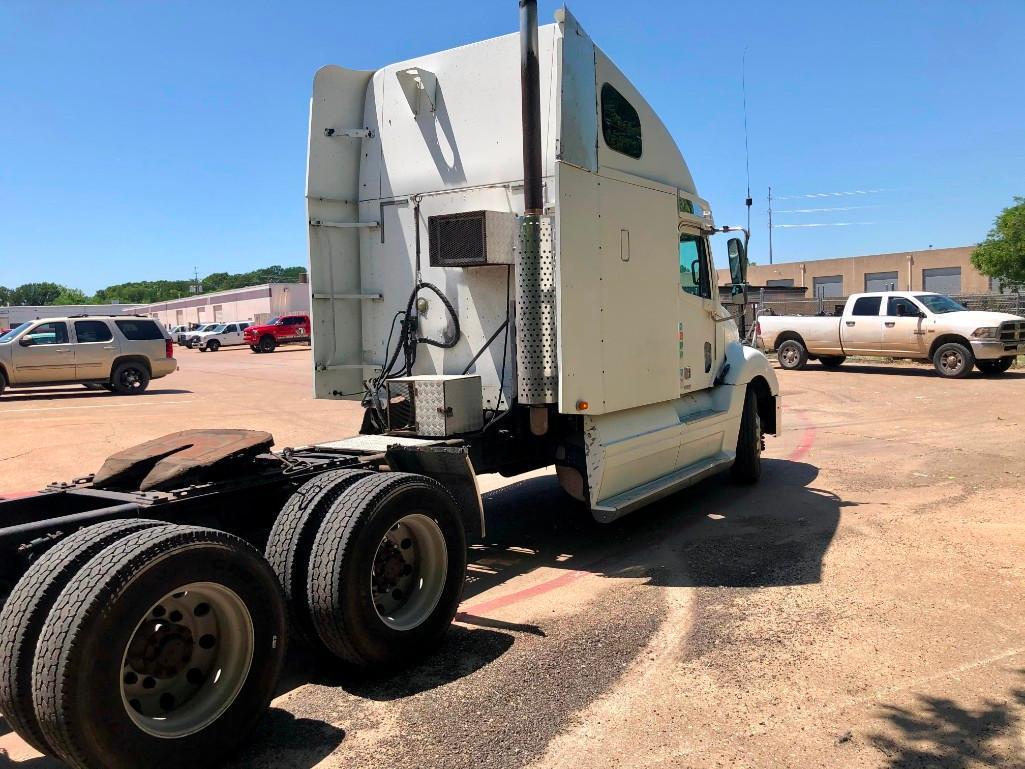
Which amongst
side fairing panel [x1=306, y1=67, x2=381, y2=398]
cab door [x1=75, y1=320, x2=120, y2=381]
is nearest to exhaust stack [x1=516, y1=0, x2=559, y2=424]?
side fairing panel [x1=306, y1=67, x2=381, y2=398]

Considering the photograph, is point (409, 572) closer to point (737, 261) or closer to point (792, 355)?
point (737, 261)

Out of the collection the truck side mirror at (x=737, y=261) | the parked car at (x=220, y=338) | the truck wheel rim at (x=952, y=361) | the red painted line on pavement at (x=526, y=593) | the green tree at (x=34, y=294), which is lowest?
the red painted line on pavement at (x=526, y=593)

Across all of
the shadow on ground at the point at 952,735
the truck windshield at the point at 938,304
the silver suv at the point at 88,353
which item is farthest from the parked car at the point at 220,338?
the shadow on ground at the point at 952,735

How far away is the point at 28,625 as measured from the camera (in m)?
2.97

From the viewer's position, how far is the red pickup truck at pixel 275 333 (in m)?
44.5

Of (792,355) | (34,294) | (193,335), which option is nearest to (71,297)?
(34,294)

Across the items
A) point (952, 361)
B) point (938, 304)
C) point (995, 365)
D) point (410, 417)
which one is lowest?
point (995, 365)

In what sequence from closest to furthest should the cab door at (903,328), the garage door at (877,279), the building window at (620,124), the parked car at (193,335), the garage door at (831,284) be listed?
1. the building window at (620,124)
2. the cab door at (903,328)
3. the parked car at (193,335)
4. the garage door at (877,279)
5. the garage door at (831,284)

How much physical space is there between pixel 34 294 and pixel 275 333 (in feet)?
474

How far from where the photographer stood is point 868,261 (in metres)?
66.6

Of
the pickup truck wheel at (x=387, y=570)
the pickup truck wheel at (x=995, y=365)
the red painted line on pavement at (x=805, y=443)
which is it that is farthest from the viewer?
the pickup truck wheel at (x=995, y=365)

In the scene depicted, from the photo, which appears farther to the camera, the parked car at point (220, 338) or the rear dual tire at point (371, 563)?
the parked car at point (220, 338)

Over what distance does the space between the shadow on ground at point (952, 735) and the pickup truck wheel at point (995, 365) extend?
18.8 metres

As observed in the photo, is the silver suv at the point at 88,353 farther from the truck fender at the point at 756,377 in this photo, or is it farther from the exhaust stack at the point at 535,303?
the exhaust stack at the point at 535,303
